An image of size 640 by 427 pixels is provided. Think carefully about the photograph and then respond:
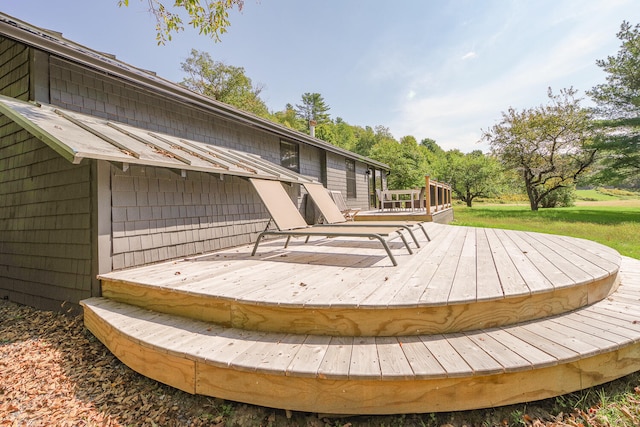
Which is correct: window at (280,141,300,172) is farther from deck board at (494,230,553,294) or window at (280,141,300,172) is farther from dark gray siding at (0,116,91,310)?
deck board at (494,230,553,294)

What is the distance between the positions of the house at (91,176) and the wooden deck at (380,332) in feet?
2.78

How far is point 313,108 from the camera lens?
39375 millimetres

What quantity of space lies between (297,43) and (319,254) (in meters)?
11.6

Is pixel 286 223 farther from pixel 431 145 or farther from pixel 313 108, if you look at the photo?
pixel 431 145

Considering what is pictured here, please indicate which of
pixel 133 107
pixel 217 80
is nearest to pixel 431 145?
pixel 217 80

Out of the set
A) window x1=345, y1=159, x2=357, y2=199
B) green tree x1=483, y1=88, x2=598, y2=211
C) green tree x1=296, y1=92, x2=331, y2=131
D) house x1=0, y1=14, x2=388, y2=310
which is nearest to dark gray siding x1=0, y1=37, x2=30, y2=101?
house x1=0, y1=14, x2=388, y2=310

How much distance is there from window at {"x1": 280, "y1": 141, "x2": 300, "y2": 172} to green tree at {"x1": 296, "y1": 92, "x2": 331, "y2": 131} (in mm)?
31780

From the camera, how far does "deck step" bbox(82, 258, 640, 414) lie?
58.9 inches

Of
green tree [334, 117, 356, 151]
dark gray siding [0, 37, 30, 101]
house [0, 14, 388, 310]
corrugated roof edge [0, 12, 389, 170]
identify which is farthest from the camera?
green tree [334, 117, 356, 151]

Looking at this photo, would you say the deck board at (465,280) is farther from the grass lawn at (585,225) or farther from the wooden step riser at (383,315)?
the grass lawn at (585,225)

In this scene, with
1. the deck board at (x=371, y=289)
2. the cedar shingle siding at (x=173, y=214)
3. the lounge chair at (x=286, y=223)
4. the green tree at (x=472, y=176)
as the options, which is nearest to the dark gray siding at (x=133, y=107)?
the cedar shingle siding at (x=173, y=214)

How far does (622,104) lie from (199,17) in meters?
21.2

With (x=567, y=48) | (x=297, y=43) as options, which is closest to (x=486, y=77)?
(x=567, y=48)

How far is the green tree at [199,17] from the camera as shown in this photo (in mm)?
4199
